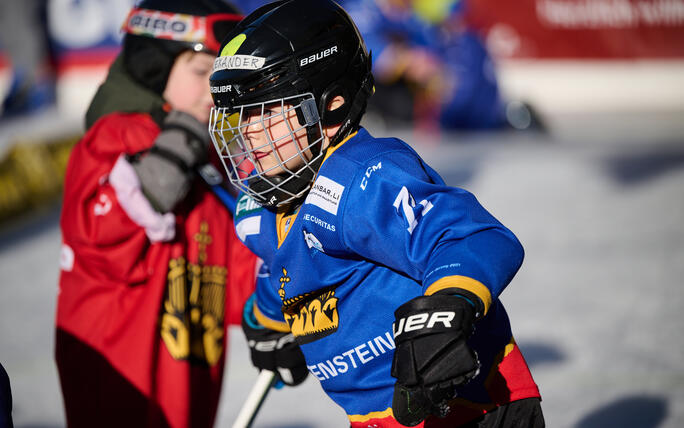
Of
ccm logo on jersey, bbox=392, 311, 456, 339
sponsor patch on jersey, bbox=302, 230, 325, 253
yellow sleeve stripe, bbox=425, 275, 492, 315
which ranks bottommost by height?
sponsor patch on jersey, bbox=302, 230, 325, 253

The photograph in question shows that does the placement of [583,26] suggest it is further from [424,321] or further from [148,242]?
[424,321]

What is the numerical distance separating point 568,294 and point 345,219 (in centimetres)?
316

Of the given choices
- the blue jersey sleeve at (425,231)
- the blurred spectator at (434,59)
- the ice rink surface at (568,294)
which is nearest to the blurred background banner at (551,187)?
the ice rink surface at (568,294)

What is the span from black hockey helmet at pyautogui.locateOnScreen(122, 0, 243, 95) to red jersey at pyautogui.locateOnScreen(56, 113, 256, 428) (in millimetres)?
137

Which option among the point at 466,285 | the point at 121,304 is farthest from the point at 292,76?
the point at 121,304

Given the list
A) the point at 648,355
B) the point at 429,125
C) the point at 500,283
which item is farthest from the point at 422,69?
the point at 500,283

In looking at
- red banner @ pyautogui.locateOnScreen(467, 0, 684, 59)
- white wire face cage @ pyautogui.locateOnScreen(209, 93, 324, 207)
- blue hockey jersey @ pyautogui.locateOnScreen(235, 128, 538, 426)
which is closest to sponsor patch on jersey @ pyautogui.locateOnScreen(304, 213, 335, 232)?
blue hockey jersey @ pyautogui.locateOnScreen(235, 128, 538, 426)

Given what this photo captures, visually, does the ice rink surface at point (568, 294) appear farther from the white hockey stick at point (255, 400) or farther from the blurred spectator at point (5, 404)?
the blurred spectator at point (5, 404)

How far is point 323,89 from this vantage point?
4.95ft

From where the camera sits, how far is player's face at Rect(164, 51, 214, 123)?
2.10m

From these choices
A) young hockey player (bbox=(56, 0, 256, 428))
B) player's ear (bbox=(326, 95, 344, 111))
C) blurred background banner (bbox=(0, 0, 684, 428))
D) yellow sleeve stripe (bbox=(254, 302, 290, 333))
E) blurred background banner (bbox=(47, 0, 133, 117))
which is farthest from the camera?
blurred background banner (bbox=(47, 0, 133, 117))

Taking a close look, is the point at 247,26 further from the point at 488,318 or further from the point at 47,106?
the point at 47,106

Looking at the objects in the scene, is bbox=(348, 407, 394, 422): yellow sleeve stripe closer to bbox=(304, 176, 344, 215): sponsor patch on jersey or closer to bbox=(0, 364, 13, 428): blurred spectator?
bbox=(304, 176, 344, 215): sponsor patch on jersey

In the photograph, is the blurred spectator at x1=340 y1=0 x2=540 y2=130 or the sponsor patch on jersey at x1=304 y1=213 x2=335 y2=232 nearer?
the sponsor patch on jersey at x1=304 y1=213 x2=335 y2=232
